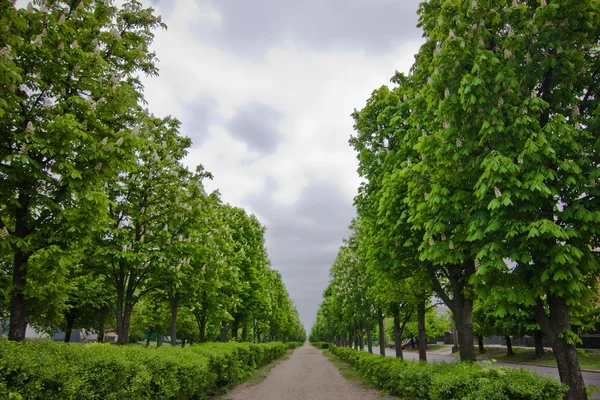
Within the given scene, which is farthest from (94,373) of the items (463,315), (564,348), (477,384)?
(463,315)

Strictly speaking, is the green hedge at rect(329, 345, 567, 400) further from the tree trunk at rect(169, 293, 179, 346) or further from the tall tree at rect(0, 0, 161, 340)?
the tree trunk at rect(169, 293, 179, 346)

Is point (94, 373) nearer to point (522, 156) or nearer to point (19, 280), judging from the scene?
point (19, 280)

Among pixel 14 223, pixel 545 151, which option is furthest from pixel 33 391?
pixel 545 151

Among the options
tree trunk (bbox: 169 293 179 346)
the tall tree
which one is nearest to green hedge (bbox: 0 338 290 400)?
the tall tree

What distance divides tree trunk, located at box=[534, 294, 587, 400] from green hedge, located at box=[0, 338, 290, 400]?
901 cm


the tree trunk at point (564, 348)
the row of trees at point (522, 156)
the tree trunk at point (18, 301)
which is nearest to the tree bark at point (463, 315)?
the row of trees at point (522, 156)

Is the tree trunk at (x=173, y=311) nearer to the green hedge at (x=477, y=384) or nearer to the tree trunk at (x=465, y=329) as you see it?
the green hedge at (x=477, y=384)

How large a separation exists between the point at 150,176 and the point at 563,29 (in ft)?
47.1

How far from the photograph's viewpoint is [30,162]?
7.54 meters

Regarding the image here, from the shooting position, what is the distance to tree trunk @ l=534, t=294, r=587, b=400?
8031 millimetres

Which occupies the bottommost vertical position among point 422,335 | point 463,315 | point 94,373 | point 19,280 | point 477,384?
point 477,384

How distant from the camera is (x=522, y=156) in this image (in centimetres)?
762

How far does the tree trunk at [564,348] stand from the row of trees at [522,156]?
0.02 m

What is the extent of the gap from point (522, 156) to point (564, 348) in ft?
14.2
